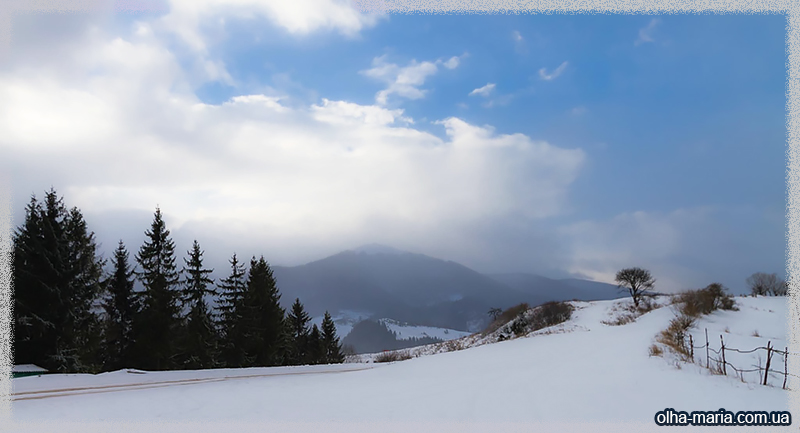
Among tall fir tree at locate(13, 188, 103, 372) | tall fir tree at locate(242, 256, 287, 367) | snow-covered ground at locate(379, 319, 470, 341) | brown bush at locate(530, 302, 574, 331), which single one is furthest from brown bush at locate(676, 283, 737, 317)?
snow-covered ground at locate(379, 319, 470, 341)

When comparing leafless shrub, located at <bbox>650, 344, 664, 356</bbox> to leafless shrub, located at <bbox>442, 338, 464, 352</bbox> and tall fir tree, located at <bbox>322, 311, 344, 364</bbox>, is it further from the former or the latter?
tall fir tree, located at <bbox>322, 311, 344, 364</bbox>

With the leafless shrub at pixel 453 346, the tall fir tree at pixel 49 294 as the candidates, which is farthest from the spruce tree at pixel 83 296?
the leafless shrub at pixel 453 346

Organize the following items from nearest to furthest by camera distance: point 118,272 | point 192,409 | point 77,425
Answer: point 77,425
point 192,409
point 118,272

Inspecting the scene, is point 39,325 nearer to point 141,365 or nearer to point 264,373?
point 141,365

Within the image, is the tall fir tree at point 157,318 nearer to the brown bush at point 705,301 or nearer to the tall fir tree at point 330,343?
the tall fir tree at point 330,343

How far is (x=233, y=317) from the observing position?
88.4 ft

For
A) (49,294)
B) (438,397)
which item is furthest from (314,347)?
(438,397)

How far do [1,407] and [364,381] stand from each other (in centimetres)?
A: 633

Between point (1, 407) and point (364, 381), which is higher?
point (1, 407)

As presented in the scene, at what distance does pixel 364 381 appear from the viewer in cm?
968

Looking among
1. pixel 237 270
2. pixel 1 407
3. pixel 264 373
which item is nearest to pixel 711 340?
pixel 264 373

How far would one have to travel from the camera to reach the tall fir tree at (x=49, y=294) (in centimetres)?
1511

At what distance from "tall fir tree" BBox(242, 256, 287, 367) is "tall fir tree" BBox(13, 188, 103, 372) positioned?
9414mm

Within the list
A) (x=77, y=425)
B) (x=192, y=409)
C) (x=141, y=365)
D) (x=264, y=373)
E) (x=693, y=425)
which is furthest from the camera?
(x=141, y=365)
